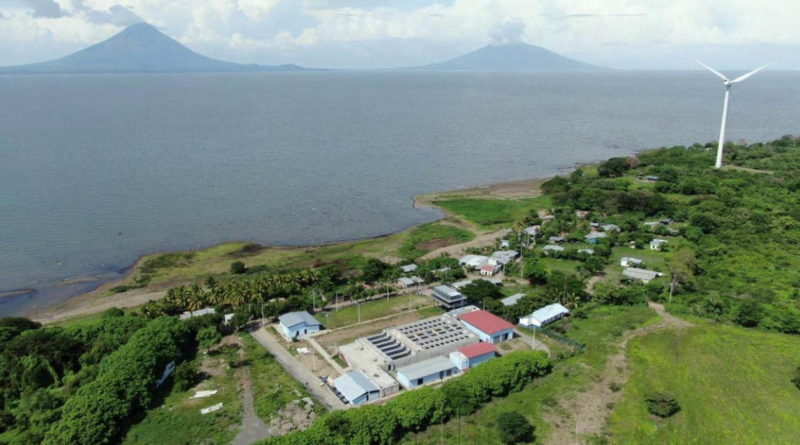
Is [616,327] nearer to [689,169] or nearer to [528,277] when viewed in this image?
[528,277]

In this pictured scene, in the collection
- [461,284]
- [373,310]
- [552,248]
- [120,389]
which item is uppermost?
[120,389]

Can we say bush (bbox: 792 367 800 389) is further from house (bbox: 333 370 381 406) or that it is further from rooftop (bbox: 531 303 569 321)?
house (bbox: 333 370 381 406)

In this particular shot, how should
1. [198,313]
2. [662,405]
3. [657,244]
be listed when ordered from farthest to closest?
[657,244] < [198,313] < [662,405]

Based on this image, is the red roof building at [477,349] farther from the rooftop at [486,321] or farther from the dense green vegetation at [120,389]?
the dense green vegetation at [120,389]

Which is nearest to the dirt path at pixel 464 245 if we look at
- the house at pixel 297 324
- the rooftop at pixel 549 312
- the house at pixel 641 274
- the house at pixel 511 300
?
the house at pixel 511 300

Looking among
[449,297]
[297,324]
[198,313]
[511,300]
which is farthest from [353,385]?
[511,300]

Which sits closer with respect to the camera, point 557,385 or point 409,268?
point 557,385

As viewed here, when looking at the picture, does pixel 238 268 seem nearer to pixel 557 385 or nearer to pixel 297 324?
pixel 297 324
